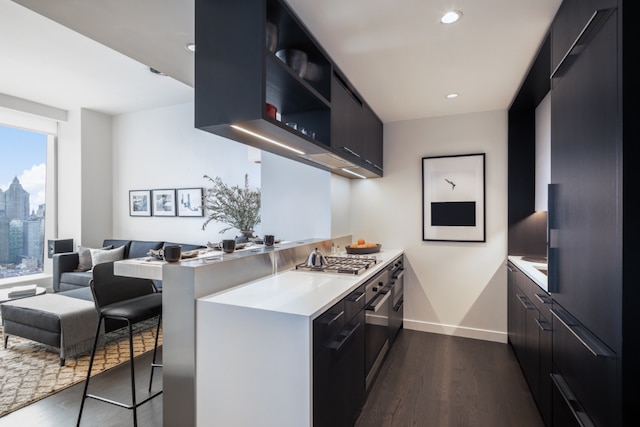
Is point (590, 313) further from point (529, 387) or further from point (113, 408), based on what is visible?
point (113, 408)

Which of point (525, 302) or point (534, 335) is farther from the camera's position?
point (525, 302)

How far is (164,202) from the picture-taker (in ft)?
18.6

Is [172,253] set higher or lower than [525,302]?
higher

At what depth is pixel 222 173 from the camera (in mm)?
5133

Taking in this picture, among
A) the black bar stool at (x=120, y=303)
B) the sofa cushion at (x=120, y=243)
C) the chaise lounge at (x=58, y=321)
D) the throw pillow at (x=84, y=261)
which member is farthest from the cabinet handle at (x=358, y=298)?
the throw pillow at (x=84, y=261)

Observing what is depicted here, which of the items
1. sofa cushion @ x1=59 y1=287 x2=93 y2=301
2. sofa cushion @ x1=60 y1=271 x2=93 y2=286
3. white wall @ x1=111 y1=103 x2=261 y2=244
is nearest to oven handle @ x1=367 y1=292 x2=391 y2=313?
white wall @ x1=111 y1=103 x2=261 y2=244

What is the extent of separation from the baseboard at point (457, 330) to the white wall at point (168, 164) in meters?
2.54

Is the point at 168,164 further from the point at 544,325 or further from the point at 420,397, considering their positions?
the point at 544,325

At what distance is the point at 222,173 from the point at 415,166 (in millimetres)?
2982

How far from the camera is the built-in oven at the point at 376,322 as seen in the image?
2.31m

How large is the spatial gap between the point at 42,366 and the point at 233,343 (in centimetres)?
250

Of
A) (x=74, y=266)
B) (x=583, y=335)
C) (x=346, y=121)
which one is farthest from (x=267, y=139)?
(x=74, y=266)

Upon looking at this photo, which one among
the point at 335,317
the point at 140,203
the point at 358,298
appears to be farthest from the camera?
the point at 140,203

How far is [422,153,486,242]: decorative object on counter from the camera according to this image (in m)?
3.61
